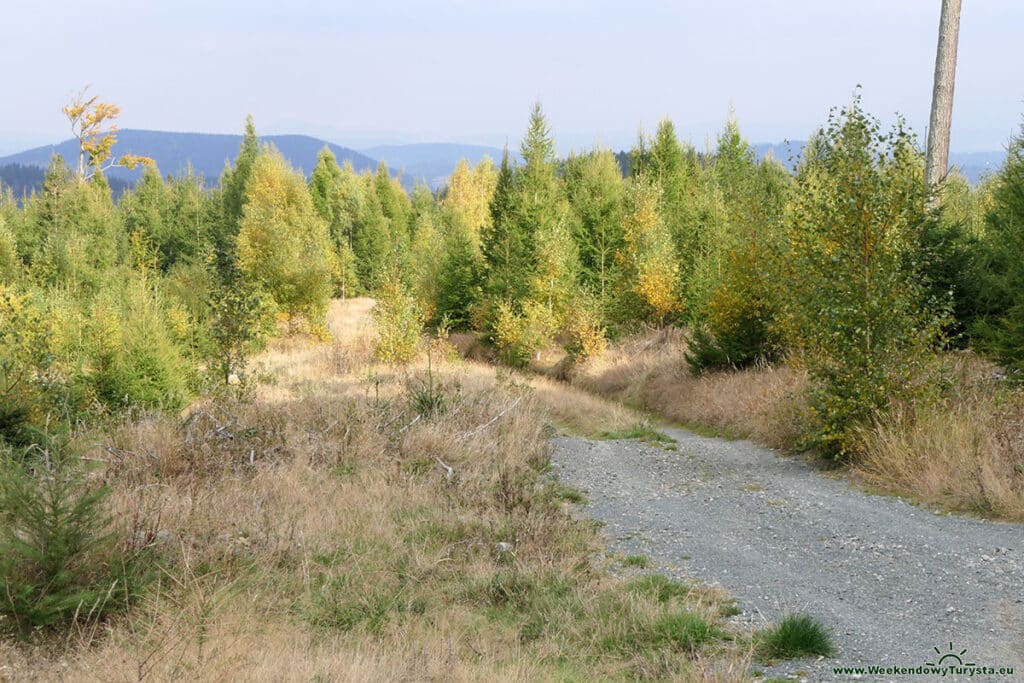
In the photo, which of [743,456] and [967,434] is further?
[743,456]

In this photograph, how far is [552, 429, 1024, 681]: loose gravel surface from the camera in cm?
496

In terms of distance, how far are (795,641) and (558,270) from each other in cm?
2615

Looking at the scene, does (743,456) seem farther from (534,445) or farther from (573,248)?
(573,248)

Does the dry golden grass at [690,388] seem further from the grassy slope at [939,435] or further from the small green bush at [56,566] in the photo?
the small green bush at [56,566]

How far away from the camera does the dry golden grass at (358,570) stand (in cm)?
438

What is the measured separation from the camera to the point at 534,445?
462 inches

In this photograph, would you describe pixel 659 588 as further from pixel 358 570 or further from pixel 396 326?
pixel 396 326

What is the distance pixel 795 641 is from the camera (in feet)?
15.8

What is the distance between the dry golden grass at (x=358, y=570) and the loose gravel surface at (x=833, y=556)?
A: 1.98 ft

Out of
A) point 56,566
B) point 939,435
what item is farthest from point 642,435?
point 56,566

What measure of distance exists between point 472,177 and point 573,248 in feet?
87.5

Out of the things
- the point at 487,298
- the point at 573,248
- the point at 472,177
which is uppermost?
the point at 472,177

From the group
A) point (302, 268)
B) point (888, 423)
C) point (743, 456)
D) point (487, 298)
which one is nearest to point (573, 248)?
point (487, 298)

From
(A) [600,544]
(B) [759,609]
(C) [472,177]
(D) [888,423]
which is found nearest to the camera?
(B) [759,609]
